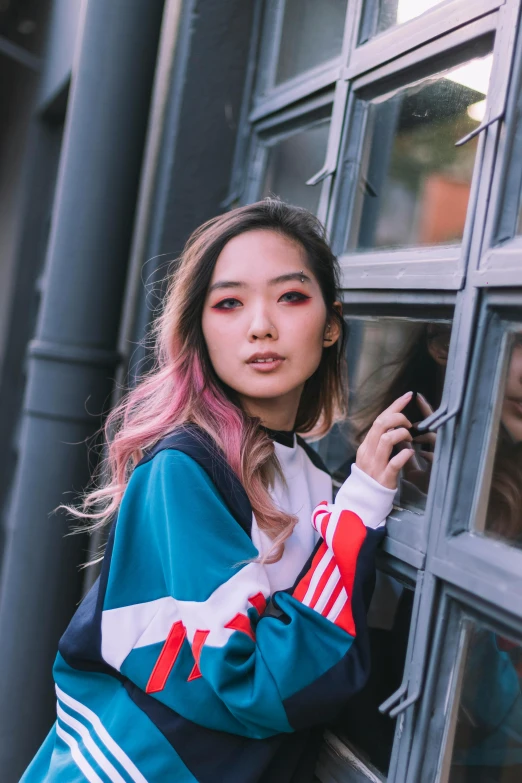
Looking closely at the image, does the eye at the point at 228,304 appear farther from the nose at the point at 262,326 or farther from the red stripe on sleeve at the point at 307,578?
the red stripe on sleeve at the point at 307,578

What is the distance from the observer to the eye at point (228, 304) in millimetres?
1374

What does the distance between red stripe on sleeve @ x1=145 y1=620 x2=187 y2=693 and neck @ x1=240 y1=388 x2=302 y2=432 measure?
43cm

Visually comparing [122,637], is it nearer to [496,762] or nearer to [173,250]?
[496,762]

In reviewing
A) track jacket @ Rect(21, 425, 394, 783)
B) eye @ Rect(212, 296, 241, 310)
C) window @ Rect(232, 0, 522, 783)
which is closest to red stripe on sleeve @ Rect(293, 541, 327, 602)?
track jacket @ Rect(21, 425, 394, 783)

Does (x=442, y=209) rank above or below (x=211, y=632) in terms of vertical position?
above

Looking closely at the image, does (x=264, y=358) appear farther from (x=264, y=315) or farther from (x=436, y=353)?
(x=436, y=353)

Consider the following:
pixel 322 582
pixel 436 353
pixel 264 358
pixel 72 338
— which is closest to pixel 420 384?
pixel 436 353

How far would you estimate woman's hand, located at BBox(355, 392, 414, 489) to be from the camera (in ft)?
3.85

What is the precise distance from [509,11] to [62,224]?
1310mm

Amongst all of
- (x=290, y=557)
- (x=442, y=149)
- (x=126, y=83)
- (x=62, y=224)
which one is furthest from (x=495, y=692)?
(x=126, y=83)

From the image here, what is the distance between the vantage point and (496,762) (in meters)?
1.04

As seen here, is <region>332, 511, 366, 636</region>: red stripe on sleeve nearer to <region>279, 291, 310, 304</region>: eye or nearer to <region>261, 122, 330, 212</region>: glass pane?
<region>279, 291, 310, 304</region>: eye

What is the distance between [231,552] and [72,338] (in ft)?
3.57

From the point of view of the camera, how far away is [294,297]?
1.36m
